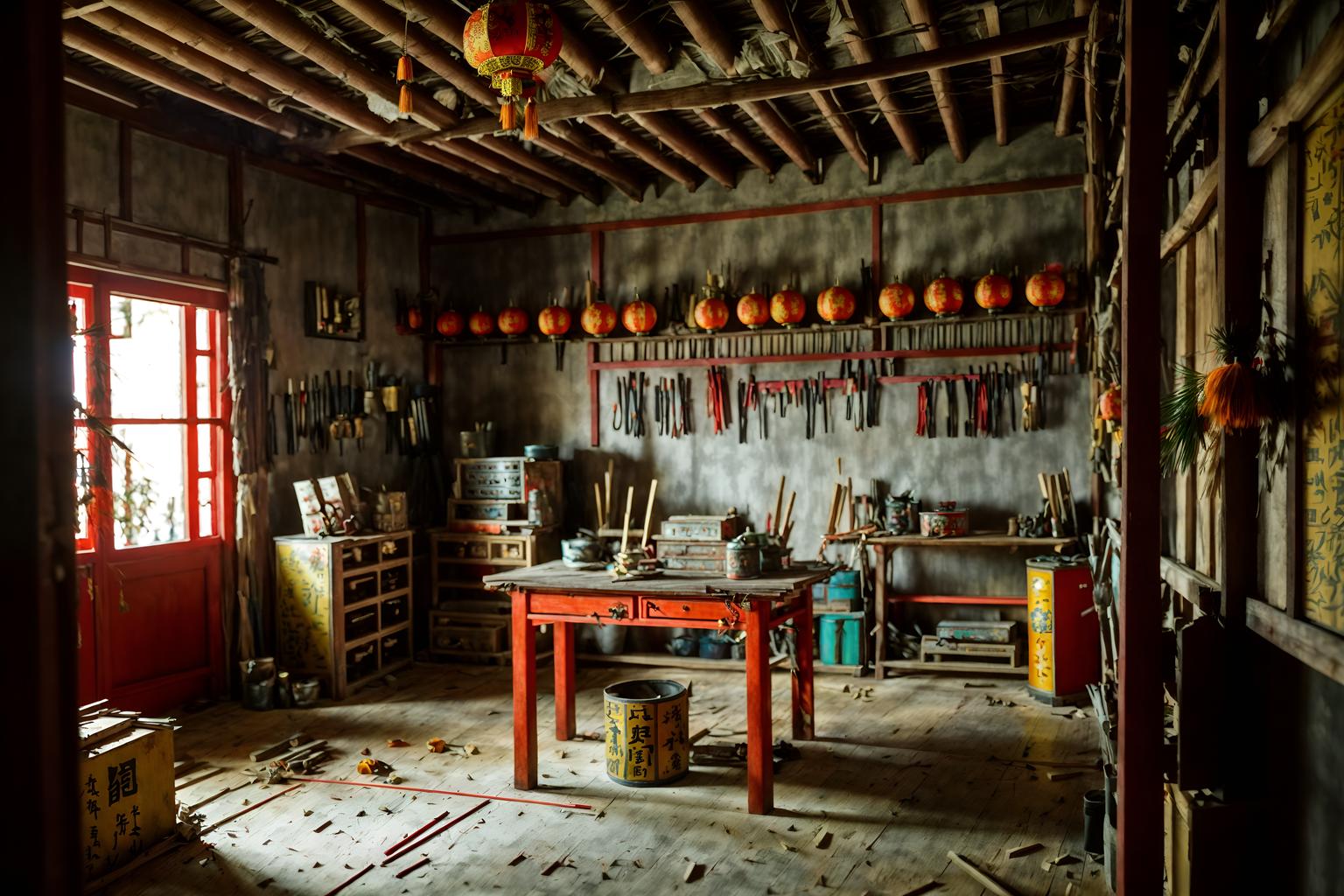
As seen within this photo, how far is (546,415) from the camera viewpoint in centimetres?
869

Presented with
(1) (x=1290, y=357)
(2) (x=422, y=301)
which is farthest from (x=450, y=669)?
(1) (x=1290, y=357)

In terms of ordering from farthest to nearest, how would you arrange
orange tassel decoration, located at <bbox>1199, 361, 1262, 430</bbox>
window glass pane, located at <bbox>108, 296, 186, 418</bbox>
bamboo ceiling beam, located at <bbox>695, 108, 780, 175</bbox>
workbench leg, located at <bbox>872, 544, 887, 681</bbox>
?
workbench leg, located at <bbox>872, 544, 887, 681</bbox> < bamboo ceiling beam, located at <bbox>695, 108, 780, 175</bbox> < window glass pane, located at <bbox>108, 296, 186, 418</bbox> < orange tassel decoration, located at <bbox>1199, 361, 1262, 430</bbox>

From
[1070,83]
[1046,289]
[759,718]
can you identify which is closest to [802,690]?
[759,718]

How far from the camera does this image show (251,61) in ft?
17.3

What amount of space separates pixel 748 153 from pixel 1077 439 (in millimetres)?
3286

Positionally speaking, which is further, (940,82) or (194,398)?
(194,398)

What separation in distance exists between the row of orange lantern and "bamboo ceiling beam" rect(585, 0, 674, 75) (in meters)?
2.42

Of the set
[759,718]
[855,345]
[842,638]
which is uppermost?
[855,345]

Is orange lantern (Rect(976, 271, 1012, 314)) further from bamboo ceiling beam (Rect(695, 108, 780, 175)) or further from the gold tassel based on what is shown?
the gold tassel

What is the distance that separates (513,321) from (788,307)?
245 cm

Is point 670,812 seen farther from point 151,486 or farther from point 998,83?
point 998,83

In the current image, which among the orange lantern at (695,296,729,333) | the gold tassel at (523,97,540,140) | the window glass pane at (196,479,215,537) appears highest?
the gold tassel at (523,97,540,140)

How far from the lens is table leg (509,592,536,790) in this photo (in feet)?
16.1

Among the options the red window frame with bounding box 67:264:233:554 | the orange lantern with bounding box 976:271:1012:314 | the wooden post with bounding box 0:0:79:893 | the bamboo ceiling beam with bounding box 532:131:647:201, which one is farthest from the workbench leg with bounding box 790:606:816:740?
the wooden post with bounding box 0:0:79:893
